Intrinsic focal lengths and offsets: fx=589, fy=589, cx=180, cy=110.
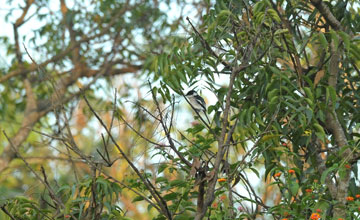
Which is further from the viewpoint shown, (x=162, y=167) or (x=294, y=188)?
(x=162, y=167)

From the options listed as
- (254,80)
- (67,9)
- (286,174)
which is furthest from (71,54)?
(286,174)

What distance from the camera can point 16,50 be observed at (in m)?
7.69


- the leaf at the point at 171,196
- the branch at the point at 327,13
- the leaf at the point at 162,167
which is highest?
the branch at the point at 327,13

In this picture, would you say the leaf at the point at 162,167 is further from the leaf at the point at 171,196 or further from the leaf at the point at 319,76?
the leaf at the point at 319,76

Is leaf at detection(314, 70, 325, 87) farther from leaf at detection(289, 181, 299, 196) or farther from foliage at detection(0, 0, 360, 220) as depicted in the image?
leaf at detection(289, 181, 299, 196)

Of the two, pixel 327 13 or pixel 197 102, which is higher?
pixel 327 13

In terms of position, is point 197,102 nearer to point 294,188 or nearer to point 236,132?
point 236,132

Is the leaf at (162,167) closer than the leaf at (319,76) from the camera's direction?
Yes

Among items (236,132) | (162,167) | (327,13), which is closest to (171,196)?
(162,167)

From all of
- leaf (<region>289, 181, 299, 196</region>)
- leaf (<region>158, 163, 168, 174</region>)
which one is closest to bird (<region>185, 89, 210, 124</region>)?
leaf (<region>158, 163, 168, 174</region>)

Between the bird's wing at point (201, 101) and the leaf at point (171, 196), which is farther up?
the bird's wing at point (201, 101)

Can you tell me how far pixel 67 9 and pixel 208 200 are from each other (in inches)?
240

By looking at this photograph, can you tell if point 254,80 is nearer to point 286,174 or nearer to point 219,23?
point 219,23

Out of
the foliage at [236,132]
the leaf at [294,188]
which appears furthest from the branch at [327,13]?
the leaf at [294,188]
